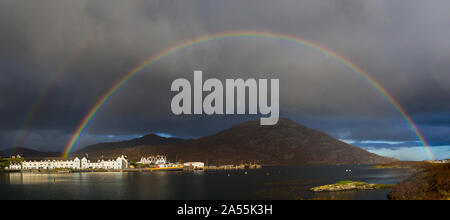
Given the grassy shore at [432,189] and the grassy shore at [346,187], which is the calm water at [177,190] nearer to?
the grassy shore at [346,187]

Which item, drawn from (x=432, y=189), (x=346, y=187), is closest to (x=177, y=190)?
(x=346, y=187)

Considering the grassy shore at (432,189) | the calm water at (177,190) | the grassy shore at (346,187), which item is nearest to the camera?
the grassy shore at (432,189)

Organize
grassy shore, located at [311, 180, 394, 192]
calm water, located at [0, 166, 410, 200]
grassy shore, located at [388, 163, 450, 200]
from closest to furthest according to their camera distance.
→ 1. grassy shore, located at [388, 163, 450, 200]
2. calm water, located at [0, 166, 410, 200]
3. grassy shore, located at [311, 180, 394, 192]

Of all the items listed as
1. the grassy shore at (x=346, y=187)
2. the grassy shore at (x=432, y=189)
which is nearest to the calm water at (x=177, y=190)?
the grassy shore at (x=346, y=187)

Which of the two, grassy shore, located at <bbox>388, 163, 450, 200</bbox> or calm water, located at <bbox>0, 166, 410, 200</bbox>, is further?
calm water, located at <bbox>0, 166, 410, 200</bbox>

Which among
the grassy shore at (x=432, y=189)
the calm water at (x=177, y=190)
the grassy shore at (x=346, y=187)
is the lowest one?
the calm water at (x=177, y=190)

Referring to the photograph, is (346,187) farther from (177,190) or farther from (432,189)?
(177,190)

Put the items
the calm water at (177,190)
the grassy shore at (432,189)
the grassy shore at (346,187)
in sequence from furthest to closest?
the grassy shore at (346,187)
the calm water at (177,190)
the grassy shore at (432,189)

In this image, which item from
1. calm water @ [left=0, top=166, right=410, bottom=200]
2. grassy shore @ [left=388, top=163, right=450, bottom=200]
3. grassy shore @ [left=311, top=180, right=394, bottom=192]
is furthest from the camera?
grassy shore @ [left=311, top=180, right=394, bottom=192]

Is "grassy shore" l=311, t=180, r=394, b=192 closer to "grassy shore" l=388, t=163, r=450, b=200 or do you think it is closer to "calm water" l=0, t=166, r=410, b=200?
"calm water" l=0, t=166, r=410, b=200

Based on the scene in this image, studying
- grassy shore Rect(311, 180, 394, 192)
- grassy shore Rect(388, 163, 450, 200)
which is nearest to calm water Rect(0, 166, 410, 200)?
grassy shore Rect(311, 180, 394, 192)
